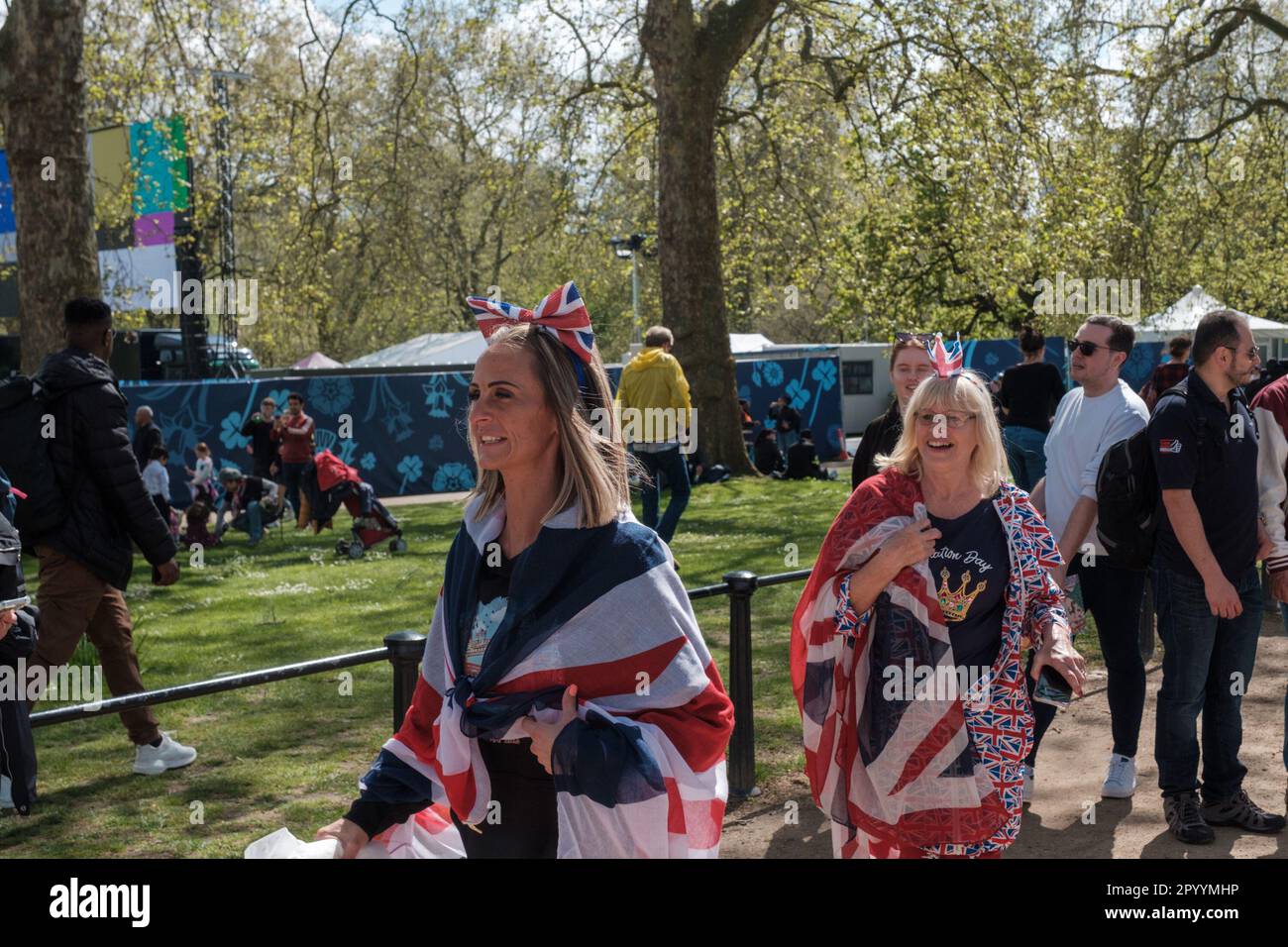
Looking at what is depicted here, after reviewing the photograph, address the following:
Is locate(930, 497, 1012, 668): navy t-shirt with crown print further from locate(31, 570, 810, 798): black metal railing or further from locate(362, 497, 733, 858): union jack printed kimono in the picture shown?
locate(31, 570, 810, 798): black metal railing

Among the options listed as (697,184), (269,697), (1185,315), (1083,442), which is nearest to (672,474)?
(269,697)

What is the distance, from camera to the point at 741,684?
6.11 metres

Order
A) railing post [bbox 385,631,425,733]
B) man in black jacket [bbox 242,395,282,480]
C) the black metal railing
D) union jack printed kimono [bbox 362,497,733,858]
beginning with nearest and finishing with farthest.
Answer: union jack printed kimono [bbox 362,497,733,858], the black metal railing, railing post [bbox 385,631,425,733], man in black jacket [bbox 242,395,282,480]

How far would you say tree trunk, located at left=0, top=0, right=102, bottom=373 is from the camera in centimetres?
970

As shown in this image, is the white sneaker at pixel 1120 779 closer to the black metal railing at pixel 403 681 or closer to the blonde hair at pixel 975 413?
the black metal railing at pixel 403 681

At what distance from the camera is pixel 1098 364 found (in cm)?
598

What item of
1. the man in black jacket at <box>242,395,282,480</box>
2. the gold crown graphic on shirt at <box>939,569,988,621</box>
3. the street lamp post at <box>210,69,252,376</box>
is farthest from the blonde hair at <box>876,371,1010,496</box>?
the man in black jacket at <box>242,395,282,480</box>

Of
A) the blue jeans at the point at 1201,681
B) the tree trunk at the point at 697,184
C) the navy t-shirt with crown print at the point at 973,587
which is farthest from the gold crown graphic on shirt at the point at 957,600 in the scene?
the tree trunk at the point at 697,184

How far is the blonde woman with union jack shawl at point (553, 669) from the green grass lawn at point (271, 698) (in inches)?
125

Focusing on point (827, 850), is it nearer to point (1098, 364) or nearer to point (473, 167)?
point (1098, 364)

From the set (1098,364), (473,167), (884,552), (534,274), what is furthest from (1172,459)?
(534,274)

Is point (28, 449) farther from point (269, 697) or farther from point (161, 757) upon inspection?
point (269, 697)

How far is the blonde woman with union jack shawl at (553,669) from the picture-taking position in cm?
259
